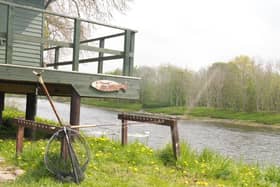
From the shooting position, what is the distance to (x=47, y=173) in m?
5.27

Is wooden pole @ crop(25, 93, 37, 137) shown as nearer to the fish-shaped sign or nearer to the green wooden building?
the green wooden building

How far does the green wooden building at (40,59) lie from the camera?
742cm

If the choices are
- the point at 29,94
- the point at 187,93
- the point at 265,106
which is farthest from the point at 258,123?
the point at 29,94

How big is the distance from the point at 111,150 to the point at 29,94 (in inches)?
177

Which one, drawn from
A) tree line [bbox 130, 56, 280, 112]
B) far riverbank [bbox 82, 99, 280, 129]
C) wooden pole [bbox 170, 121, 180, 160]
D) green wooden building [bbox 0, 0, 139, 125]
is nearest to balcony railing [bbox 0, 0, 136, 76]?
green wooden building [bbox 0, 0, 139, 125]

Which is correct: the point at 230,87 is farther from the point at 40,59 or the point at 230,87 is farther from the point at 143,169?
the point at 143,169

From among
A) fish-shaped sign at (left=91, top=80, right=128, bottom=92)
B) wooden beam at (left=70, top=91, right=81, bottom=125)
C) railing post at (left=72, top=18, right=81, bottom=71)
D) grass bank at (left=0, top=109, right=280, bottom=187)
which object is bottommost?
grass bank at (left=0, top=109, right=280, bottom=187)

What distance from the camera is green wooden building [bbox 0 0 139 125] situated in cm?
742

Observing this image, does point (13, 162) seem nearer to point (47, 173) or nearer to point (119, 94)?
point (47, 173)

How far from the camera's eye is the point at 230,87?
53.3 metres

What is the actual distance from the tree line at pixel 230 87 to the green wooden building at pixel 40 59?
44388 mm

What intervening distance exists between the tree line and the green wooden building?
146 ft

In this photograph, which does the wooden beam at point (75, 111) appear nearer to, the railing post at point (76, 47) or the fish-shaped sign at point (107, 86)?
the fish-shaped sign at point (107, 86)

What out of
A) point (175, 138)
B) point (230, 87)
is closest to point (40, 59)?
point (175, 138)
